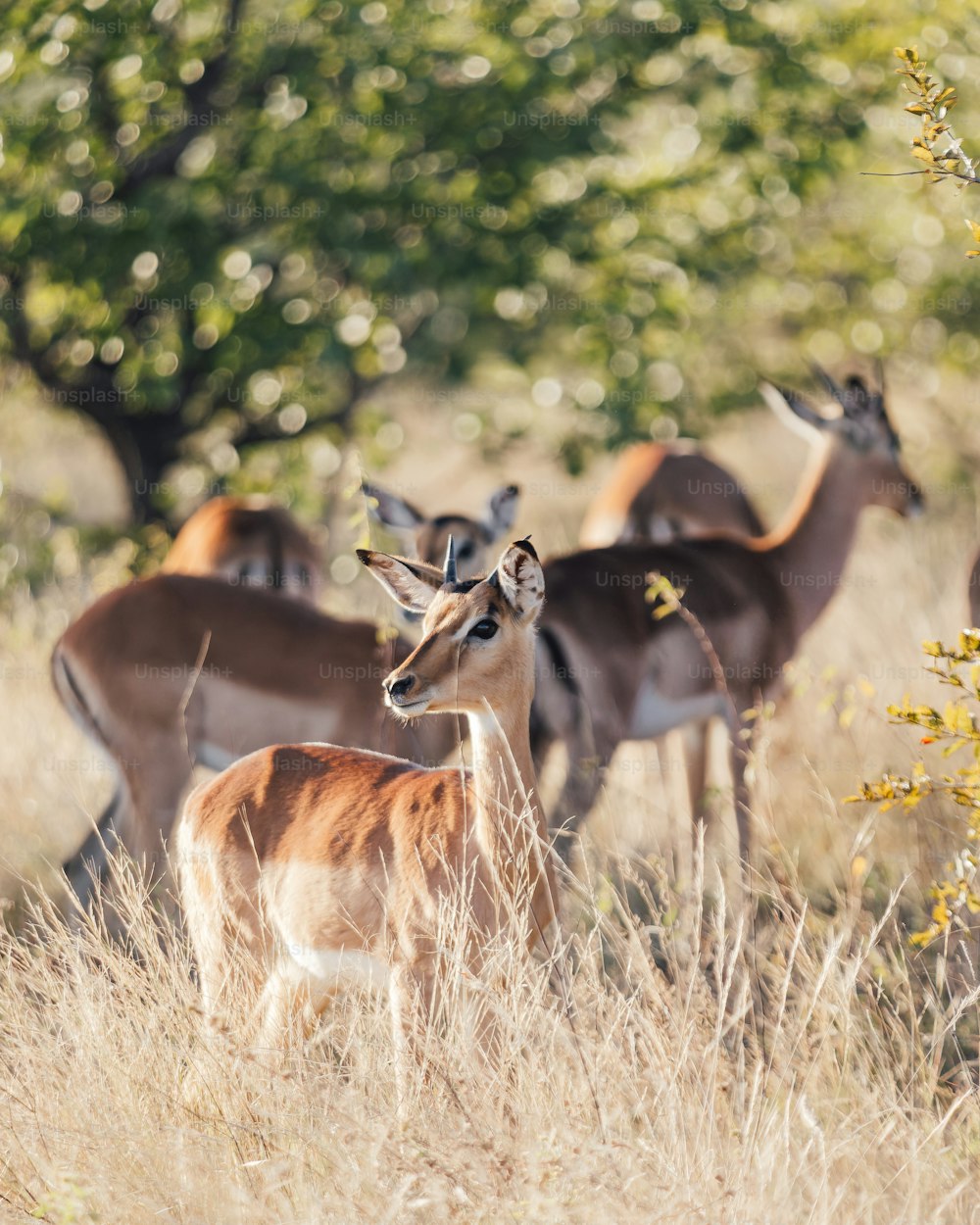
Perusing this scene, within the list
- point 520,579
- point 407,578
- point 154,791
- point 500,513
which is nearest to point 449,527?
point 500,513

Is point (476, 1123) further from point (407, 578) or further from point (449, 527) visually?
point (449, 527)

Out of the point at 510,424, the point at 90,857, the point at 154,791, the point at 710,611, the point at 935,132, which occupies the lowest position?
the point at 510,424

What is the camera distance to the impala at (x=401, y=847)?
346 centimetres

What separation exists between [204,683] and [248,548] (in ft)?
6.15

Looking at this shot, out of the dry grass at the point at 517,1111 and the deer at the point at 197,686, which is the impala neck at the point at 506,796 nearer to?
the dry grass at the point at 517,1111

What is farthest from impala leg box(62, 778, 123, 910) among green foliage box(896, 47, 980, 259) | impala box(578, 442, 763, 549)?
green foliage box(896, 47, 980, 259)

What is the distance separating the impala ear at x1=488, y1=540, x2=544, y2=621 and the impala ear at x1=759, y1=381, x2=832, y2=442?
3082 millimetres

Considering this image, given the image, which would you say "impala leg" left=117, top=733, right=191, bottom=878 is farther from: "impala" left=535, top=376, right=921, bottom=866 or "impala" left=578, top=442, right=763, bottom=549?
"impala" left=578, top=442, right=763, bottom=549

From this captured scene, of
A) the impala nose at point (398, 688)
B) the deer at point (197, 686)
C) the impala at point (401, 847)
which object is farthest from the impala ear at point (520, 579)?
the deer at point (197, 686)

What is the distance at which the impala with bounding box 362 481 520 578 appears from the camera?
656 centimetres

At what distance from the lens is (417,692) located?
335cm

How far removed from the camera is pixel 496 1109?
9.93 feet

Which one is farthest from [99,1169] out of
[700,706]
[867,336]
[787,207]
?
[867,336]

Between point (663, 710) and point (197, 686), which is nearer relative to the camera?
point (197, 686)
